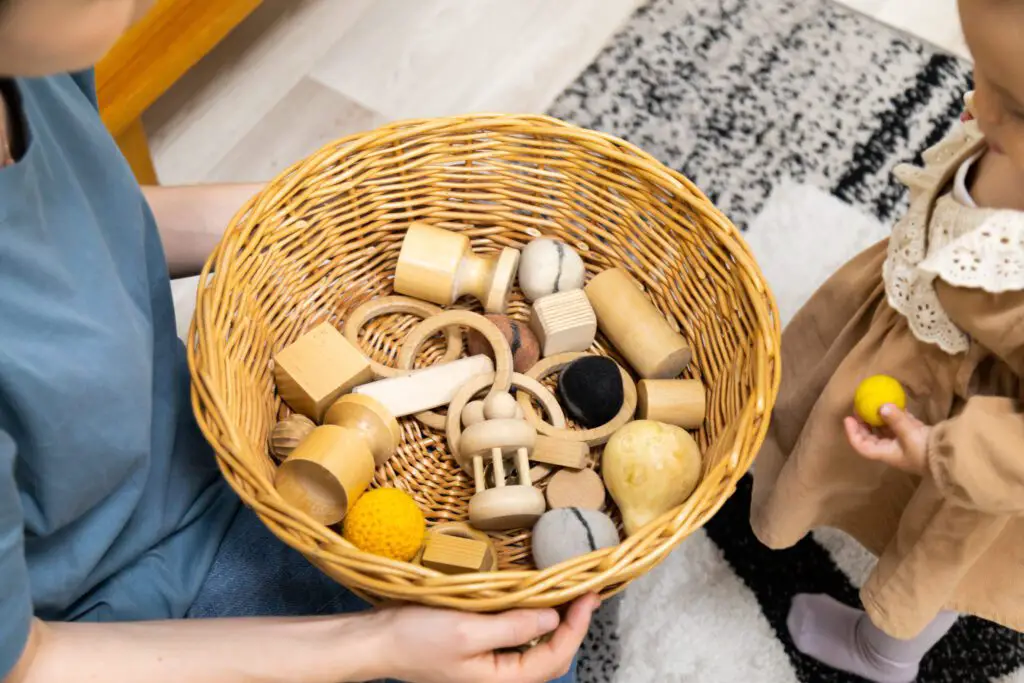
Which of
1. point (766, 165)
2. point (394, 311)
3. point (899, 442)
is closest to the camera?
point (899, 442)

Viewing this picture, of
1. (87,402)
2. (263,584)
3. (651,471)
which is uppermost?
(87,402)

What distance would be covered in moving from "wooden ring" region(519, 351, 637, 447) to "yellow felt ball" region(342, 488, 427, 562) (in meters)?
0.16

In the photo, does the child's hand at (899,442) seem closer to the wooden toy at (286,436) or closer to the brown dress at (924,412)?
the brown dress at (924,412)

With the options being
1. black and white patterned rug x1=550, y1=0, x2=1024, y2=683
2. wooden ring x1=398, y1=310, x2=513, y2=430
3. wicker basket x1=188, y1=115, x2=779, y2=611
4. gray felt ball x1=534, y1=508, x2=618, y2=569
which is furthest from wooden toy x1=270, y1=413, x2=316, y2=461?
black and white patterned rug x1=550, y1=0, x2=1024, y2=683

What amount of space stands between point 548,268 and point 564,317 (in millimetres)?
52

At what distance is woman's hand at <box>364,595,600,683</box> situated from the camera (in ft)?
1.97

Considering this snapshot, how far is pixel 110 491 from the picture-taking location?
0.63 m

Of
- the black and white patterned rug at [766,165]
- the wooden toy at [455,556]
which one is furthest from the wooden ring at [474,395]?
the black and white patterned rug at [766,165]

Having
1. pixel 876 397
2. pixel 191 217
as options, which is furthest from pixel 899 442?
pixel 191 217

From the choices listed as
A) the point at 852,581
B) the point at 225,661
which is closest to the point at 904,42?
the point at 852,581

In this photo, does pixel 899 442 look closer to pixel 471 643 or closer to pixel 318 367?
pixel 471 643

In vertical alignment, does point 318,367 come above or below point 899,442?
below

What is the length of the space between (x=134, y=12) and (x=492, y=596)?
1.39ft

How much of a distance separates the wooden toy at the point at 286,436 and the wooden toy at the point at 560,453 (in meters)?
0.21
